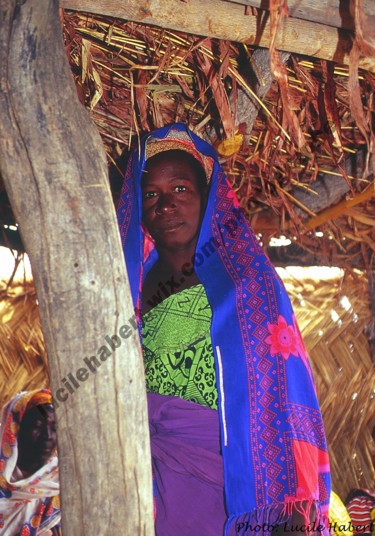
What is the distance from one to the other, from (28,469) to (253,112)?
1968mm

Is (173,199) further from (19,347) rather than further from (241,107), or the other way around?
(19,347)

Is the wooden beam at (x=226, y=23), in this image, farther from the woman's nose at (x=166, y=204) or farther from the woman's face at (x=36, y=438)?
the woman's face at (x=36, y=438)

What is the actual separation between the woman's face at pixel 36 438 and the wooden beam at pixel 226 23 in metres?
2.07

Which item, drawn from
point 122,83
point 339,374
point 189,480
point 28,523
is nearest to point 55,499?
point 28,523

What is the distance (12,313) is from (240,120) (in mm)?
2256

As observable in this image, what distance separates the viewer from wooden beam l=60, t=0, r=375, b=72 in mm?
2076

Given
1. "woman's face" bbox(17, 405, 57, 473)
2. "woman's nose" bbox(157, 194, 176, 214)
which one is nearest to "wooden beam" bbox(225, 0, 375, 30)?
"woman's nose" bbox(157, 194, 176, 214)

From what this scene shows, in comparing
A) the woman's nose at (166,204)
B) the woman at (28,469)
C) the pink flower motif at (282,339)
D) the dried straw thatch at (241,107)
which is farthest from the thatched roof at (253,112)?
the woman at (28,469)

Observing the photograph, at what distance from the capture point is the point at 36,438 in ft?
11.7

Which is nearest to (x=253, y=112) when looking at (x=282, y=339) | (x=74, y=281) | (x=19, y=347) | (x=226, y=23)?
(x=226, y=23)

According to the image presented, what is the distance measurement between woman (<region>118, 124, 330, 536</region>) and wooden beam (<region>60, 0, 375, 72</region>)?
592mm

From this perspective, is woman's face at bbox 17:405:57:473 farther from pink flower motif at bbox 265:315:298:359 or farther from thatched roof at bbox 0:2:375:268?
pink flower motif at bbox 265:315:298:359

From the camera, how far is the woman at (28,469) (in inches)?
134

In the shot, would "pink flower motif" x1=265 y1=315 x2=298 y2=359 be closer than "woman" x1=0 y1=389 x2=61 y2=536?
Yes
